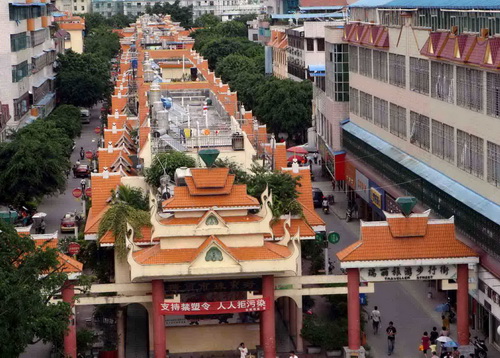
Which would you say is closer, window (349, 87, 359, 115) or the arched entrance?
the arched entrance

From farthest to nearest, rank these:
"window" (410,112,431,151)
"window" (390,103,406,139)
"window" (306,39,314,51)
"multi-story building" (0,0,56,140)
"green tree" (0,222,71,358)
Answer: "window" (306,39,314,51) → "multi-story building" (0,0,56,140) → "window" (390,103,406,139) → "window" (410,112,431,151) → "green tree" (0,222,71,358)

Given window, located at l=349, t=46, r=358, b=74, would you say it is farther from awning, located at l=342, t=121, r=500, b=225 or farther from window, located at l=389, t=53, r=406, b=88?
window, located at l=389, t=53, r=406, b=88

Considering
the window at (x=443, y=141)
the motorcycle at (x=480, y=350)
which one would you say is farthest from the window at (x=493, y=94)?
the motorcycle at (x=480, y=350)

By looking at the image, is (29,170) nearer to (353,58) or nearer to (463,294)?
(353,58)

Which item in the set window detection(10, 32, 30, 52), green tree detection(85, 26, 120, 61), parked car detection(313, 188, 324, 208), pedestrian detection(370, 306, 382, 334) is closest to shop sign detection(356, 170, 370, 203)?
parked car detection(313, 188, 324, 208)

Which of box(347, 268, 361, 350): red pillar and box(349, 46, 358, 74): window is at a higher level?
box(349, 46, 358, 74): window

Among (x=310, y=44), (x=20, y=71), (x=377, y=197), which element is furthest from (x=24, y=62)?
(x=377, y=197)

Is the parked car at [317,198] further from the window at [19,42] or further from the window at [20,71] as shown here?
the window at [19,42]
